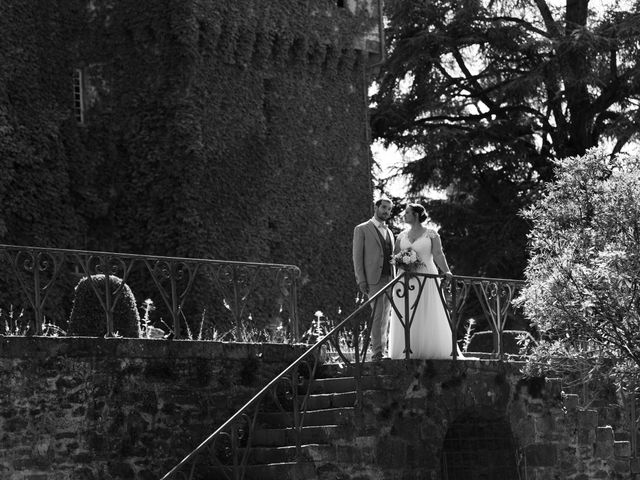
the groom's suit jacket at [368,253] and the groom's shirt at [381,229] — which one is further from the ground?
the groom's shirt at [381,229]

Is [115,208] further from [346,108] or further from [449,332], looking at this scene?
[449,332]

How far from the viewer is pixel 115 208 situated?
2317 cm

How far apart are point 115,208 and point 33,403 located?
882 cm

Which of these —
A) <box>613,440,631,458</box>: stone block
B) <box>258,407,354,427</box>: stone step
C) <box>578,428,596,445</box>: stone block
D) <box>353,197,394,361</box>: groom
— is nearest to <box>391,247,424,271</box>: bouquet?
<box>353,197,394,361</box>: groom

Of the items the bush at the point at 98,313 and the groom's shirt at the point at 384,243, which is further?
the groom's shirt at the point at 384,243

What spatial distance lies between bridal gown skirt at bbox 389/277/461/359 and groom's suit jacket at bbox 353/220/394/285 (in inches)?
27.1

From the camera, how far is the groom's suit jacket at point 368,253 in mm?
16172

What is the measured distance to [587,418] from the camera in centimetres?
1628

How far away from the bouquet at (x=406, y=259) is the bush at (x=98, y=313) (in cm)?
280

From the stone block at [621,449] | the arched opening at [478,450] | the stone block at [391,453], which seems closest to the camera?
the stone block at [391,453]

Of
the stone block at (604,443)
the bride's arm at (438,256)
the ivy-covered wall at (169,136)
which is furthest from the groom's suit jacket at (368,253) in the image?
the ivy-covered wall at (169,136)

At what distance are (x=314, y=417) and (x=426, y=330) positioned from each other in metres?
1.49

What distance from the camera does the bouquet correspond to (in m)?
15.5

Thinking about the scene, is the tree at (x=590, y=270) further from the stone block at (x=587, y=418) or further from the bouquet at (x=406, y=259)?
the bouquet at (x=406, y=259)
